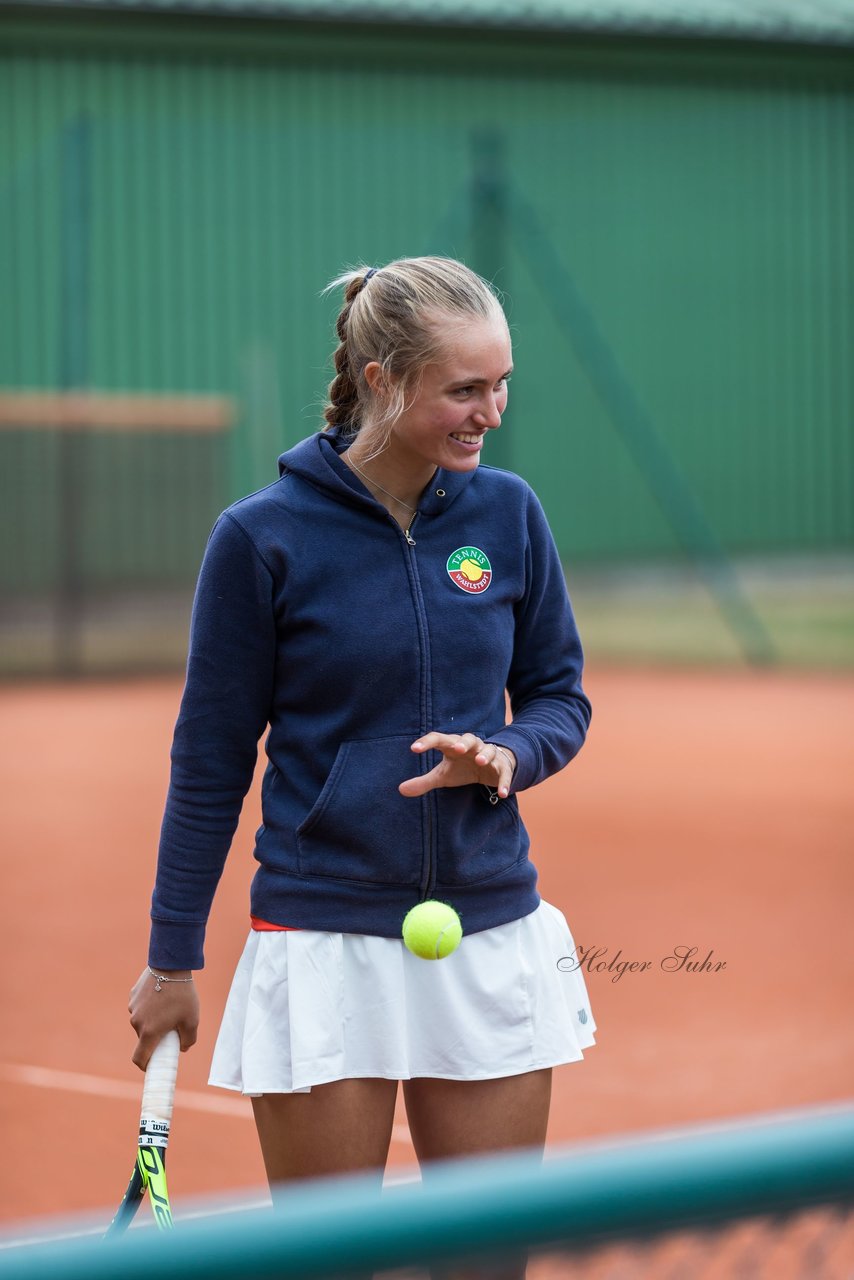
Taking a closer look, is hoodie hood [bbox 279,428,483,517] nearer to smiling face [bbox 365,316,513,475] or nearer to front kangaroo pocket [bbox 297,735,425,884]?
smiling face [bbox 365,316,513,475]

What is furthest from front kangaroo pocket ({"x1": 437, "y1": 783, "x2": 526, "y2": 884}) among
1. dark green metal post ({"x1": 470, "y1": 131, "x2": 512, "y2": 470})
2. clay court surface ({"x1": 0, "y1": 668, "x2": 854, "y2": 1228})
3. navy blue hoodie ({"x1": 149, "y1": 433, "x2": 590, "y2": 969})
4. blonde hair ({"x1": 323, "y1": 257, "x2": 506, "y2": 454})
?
dark green metal post ({"x1": 470, "y1": 131, "x2": 512, "y2": 470})

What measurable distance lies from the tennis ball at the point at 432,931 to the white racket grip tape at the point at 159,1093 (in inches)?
14.5

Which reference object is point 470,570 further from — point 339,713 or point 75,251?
point 75,251

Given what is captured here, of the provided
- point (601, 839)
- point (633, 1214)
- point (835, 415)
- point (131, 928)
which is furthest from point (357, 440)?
point (835, 415)

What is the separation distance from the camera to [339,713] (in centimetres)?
212

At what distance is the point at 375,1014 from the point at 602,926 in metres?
3.85

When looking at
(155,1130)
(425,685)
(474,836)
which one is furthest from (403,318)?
(155,1130)

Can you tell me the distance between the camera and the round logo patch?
2.19 m

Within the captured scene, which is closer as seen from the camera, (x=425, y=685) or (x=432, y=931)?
(x=432, y=931)

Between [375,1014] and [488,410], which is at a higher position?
[488,410]

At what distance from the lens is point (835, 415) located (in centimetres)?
1725

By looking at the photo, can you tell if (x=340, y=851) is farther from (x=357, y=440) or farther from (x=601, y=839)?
(x=601, y=839)

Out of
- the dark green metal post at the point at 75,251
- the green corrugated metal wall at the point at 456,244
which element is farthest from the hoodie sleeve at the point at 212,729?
the dark green metal post at the point at 75,251

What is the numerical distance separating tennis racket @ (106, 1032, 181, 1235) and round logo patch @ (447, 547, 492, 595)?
0.71m
